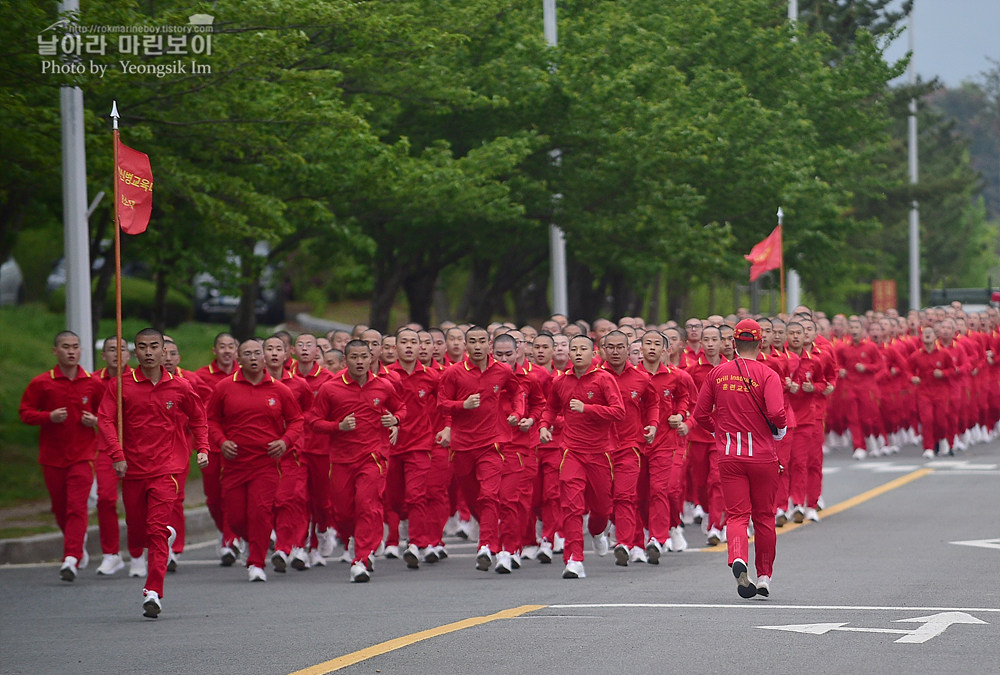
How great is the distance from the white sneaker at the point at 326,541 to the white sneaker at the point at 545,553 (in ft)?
6.60

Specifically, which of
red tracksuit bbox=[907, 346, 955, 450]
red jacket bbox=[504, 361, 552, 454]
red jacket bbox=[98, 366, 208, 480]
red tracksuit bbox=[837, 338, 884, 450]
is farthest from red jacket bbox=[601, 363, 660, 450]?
red tracksuit bbox=[907, 346, 955, 450]

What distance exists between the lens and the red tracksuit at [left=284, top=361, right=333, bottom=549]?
14.5m

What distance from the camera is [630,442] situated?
44.5 ft

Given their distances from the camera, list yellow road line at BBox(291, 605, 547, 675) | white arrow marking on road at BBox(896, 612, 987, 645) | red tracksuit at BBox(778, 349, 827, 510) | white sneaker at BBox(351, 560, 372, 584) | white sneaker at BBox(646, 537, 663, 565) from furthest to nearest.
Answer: red tracksuit at BBox(778, 349, 827, 510), white sneaker at BBox(646, 537, 663, 565), white sneaker at BBox(351, 560, 372, 584), white arrow marking on road at BBox(896, 612, 987, 645), yellow road line at BBox(291, 605, 547, 675)

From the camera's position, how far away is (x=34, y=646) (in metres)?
10.2

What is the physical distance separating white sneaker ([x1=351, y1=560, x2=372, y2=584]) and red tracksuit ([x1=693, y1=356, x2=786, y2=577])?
126 inches

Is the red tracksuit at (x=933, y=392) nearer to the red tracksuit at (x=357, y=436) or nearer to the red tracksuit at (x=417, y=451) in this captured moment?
the red tracksuit at (x=417, y=451)

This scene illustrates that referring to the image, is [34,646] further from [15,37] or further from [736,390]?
[15,37]

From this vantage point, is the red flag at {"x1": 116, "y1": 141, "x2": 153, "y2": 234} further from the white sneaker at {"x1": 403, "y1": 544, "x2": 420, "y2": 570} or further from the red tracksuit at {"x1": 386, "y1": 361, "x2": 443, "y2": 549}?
the white sneaker at {"x1": 403, "y1": 544, "x2": 420, "y2": 570}

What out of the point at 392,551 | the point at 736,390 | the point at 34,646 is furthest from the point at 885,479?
the point at 34,646

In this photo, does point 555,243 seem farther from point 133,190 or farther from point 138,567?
point 138,567

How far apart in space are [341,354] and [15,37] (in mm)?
4328

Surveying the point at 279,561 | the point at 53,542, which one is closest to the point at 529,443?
the point at 279,561

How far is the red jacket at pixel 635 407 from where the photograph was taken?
44.7 feet
